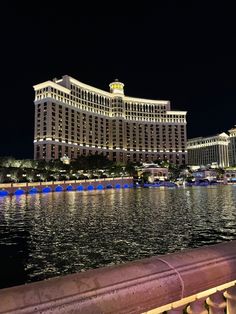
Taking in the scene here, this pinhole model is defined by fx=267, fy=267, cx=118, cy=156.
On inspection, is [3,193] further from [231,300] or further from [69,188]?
[231,300]

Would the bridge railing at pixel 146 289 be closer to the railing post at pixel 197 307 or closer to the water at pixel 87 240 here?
the railing post at pixel 197 307

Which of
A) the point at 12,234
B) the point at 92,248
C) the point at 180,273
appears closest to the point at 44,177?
the point at 12,234

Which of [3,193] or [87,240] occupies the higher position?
[87,240]

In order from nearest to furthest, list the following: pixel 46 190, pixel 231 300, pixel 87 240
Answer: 1. pixel 231 300
2. pixel 87 240
3. pixel 46 190

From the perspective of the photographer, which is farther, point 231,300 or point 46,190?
point 46,190

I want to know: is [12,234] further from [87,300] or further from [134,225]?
[87,300]

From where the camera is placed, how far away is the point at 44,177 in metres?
118

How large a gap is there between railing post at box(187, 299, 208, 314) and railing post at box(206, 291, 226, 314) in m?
0.07

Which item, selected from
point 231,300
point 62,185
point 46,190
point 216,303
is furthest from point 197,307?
point 62,185

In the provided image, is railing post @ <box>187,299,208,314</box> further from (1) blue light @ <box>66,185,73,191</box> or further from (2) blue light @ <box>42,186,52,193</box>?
(1) blue light @ <box>66,185,73,191</box>

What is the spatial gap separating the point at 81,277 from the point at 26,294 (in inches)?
20.8

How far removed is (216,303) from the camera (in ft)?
9.62

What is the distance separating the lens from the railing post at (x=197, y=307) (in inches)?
112

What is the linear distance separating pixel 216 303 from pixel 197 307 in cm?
23
